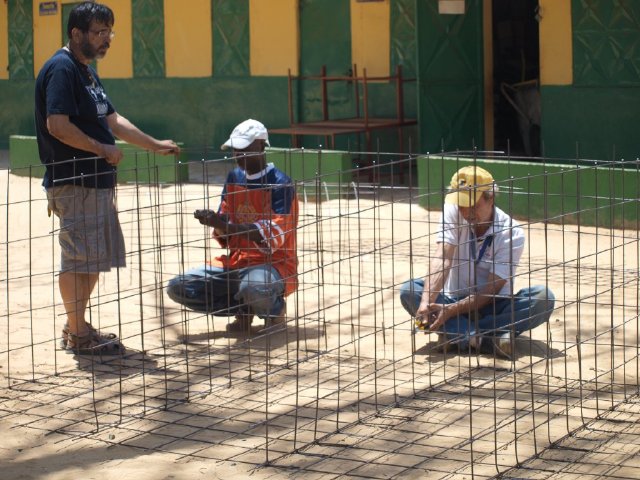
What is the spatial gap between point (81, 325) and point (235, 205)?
3.32ft

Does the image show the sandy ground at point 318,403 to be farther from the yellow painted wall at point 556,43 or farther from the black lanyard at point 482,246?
the yellow painted wall at point 556,43

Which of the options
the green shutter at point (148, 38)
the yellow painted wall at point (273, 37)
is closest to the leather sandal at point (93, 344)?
the yellow painted wall at point (273, 37)

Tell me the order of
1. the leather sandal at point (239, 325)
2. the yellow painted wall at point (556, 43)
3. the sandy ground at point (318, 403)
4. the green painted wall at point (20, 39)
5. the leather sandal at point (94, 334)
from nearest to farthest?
the sandy ground at point (318, 403) < the leather sandal at point (94, 334) < the leather sandal at point (239, 325) < the yellow painted wall at point (556, 43) < the green painted wall at point (20, 39)

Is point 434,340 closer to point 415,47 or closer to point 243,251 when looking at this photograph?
point 243,251

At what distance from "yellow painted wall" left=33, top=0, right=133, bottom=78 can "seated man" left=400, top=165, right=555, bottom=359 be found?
1069 centimetres

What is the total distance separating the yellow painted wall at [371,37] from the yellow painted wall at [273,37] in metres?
0.84

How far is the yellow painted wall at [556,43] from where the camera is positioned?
11047mm

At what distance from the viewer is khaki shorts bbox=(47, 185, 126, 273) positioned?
559cm

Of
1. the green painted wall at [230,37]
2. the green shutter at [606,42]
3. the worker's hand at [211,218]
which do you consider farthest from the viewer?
the green painted wall at [230,37]

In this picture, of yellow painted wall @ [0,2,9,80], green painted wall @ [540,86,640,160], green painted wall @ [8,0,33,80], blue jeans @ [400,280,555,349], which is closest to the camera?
blue jeans @ [400,280,555,349]

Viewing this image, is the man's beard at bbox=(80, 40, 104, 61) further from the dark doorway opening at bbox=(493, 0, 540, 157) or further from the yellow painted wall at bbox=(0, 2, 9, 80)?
the yellow painted wall at bbox=(0, 2, 9, 80)

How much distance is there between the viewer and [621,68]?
1074cm

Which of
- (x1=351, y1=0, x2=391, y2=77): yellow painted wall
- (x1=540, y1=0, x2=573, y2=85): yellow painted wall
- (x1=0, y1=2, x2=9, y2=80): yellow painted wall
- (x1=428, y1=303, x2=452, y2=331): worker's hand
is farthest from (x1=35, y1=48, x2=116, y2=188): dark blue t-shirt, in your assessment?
(x1=0, y1=2, x2=9, y2=80): yellow painted wall

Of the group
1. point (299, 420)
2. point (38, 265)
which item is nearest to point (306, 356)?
point (299, 420)
